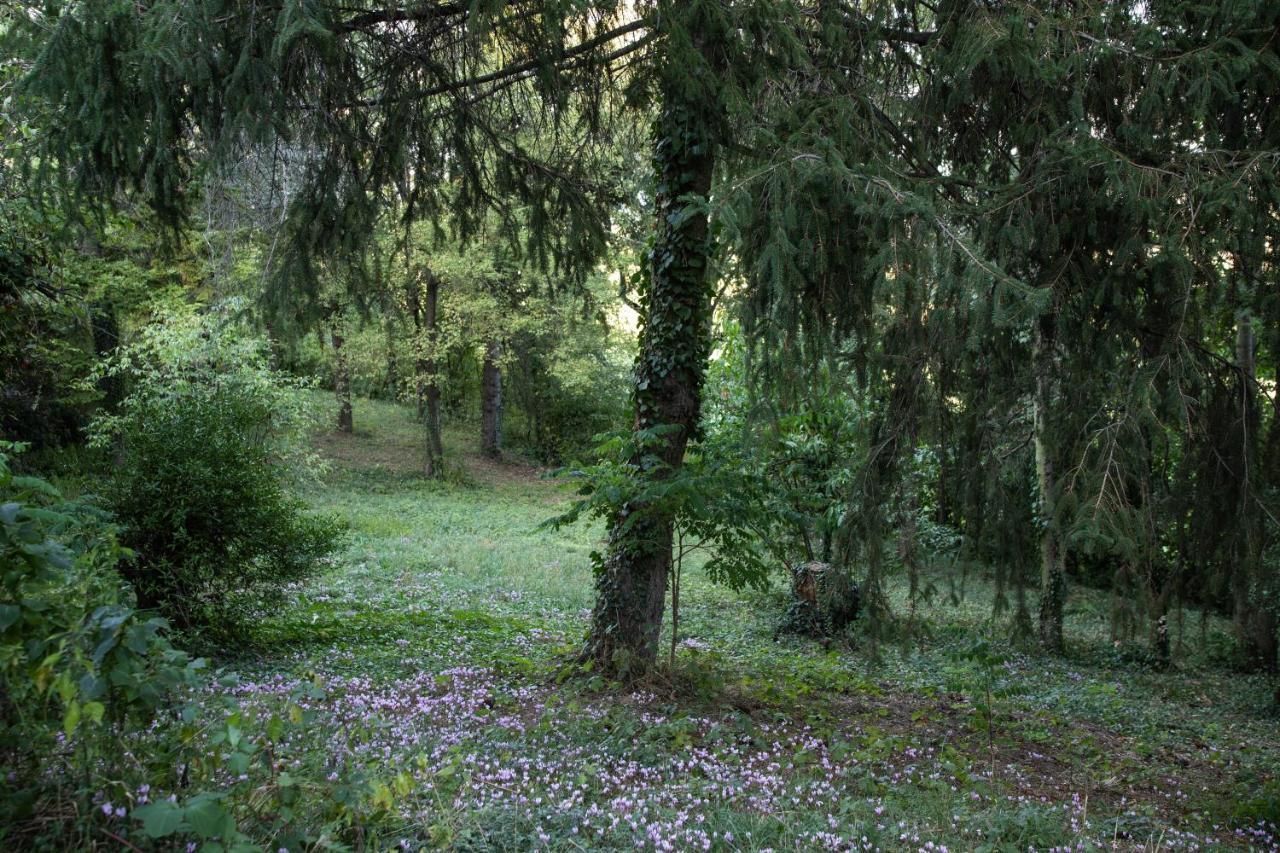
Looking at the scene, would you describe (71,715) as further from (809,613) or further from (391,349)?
(391,349)

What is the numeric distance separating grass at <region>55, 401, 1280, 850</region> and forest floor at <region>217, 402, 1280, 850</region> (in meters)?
0.02

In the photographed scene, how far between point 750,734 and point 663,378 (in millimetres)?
2591

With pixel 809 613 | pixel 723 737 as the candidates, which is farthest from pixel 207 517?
pixel 809 613

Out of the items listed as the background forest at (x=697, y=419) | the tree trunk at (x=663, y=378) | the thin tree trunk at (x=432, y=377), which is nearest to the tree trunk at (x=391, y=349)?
the thin tree trunk at (x=432, y=377)

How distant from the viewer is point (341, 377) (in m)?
26.6

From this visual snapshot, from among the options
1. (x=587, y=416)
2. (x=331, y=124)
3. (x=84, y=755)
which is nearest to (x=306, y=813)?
(x=84, y=755)

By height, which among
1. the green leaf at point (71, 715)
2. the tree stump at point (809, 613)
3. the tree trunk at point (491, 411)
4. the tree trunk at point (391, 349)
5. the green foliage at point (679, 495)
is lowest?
the tree stump at point (809, 613)

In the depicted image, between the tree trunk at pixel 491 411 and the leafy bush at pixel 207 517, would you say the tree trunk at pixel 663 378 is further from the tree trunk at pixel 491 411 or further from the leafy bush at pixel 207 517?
the tree trunk at pixel 491 411

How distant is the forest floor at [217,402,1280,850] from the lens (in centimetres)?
320

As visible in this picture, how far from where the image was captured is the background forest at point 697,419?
2920mm

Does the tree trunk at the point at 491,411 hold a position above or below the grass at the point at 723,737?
above

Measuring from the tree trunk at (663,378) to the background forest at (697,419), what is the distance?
0.04m

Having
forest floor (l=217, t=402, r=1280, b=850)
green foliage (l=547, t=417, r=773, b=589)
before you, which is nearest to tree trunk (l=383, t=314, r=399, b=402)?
forest floor (l=217, t=402, r=1280, b=850)

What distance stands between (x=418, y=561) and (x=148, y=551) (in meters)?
7.17
